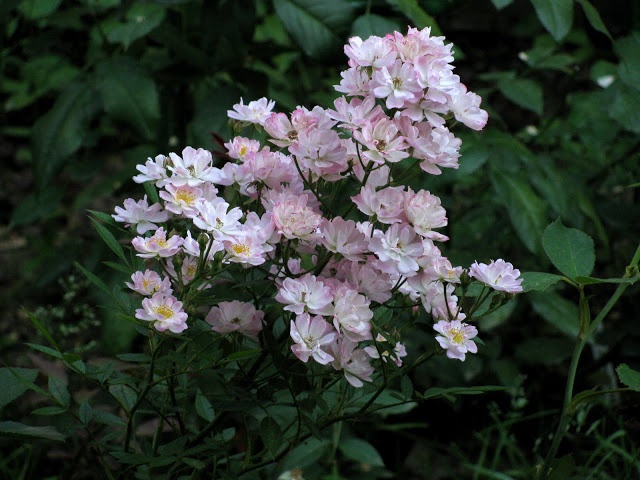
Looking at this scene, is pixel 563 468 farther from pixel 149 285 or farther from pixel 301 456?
pixel 149 285

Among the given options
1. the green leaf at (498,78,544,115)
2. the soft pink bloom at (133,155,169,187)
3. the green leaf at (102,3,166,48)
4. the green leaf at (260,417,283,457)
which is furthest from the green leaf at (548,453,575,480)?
the green leaf at (102,3,166,48)

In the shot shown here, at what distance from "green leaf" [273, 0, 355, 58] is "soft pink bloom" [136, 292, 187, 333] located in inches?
25.2

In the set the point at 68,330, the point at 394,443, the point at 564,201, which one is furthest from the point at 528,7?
the point at 68,330

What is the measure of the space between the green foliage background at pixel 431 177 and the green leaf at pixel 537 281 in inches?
14.6

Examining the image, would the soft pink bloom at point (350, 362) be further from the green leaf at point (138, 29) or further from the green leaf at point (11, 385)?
the green leaf at point (138, 29)

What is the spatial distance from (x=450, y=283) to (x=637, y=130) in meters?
0.69

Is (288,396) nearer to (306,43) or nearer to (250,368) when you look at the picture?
(250,368)

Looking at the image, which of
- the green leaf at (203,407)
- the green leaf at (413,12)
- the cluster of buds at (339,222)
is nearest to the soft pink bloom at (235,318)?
the cluster of buds at (339,222)

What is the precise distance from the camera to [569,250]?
917mm

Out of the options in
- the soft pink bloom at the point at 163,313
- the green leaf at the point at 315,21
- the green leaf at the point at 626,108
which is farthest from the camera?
the green leaf at the point at 626,108

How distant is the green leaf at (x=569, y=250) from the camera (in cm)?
90

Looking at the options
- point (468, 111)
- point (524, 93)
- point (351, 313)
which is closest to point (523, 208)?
point (524, 93)

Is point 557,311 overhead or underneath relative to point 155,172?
underneath

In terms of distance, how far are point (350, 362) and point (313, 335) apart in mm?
62
